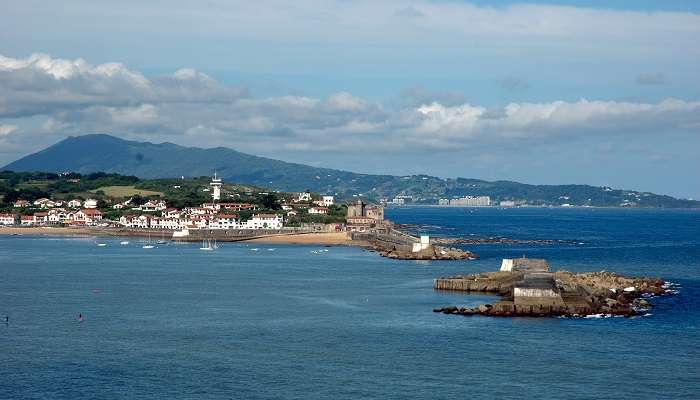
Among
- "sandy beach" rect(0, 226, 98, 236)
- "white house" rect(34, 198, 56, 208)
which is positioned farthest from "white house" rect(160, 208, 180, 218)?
"white house" rect(34, 198, 56, 208)

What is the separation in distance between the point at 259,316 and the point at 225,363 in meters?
13.4

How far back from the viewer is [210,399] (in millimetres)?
35750

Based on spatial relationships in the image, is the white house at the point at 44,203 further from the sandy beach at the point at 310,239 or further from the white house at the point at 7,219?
the sandy beach at the point at 310,239

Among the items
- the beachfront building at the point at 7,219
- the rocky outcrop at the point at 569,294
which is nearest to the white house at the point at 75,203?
the beachfront building at the point at 7,219

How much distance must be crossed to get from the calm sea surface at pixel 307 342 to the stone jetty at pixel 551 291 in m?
1.89

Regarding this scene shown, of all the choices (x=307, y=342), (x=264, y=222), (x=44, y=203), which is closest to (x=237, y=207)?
(x=264, y=222)

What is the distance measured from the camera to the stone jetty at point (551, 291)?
56.9m

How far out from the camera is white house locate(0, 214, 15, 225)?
6457 inches

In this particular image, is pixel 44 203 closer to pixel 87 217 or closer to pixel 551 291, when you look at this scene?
pixel 87 217

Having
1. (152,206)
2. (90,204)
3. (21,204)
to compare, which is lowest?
(152,206)

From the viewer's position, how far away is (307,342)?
46.9 metres

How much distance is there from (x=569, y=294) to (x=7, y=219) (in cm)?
12512

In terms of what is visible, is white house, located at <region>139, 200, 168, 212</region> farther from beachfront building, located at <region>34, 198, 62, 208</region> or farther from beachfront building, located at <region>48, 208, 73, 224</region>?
beachfront building, located at <region>34, 198, 62, 208</region>

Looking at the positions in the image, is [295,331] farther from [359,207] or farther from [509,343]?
[359,207]
